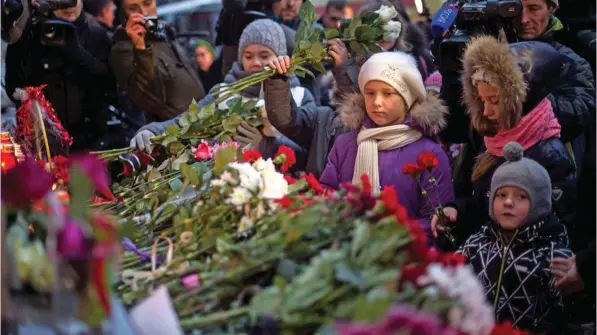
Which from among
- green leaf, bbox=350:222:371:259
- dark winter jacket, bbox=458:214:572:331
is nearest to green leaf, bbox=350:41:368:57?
dark winter jacket, bbox=458:214:572:331

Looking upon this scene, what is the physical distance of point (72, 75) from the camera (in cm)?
591

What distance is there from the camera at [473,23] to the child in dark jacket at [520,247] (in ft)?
2.85

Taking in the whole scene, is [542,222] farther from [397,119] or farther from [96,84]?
[96,84]

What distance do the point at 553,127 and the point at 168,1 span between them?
4915mm

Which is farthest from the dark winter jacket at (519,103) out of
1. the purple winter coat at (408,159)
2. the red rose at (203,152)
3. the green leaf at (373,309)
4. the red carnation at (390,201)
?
the green leaf at (373,309)

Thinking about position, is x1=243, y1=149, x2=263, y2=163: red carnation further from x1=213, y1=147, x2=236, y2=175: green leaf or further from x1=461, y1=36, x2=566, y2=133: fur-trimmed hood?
x1=461, y1=36, x2=566, y2=133: fur-trimmed hood

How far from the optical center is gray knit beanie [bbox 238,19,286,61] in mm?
5453

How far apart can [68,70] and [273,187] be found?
130 inches

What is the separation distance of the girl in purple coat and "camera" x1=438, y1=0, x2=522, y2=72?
0.23 metres

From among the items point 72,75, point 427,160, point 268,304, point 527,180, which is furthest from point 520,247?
point 72,75

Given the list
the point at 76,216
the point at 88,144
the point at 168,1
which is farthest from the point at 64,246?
the point at 168,1

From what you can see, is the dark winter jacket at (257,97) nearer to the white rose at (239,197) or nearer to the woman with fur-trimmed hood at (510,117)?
the woman with fur-trimmed hood at (510,117)

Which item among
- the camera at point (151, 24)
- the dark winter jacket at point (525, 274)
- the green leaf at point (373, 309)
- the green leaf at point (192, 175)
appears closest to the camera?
the green leaf at point (373, 309)

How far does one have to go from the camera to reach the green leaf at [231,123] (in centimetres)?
452
